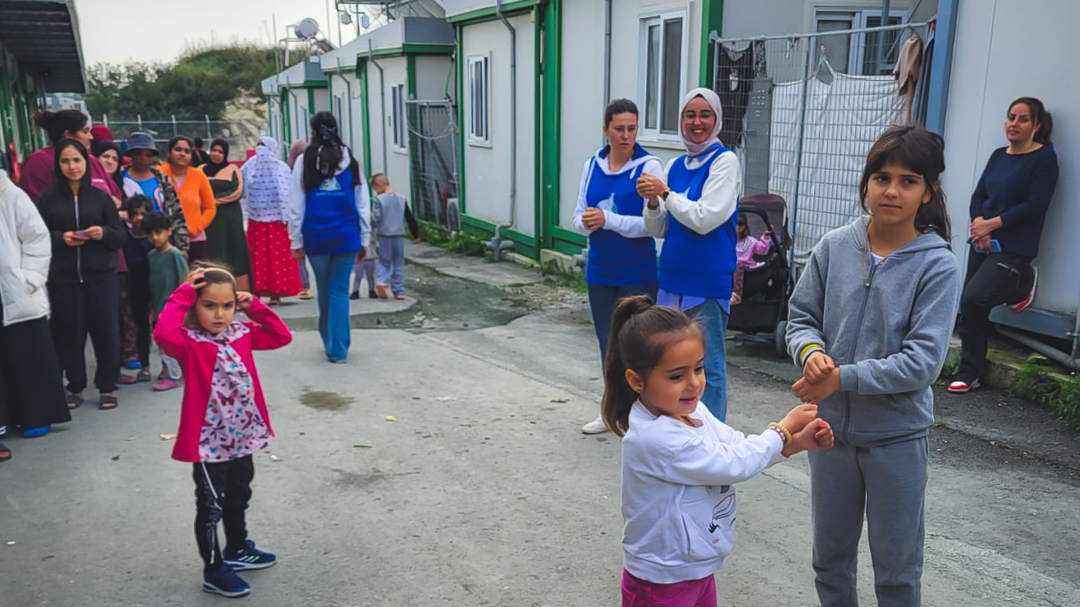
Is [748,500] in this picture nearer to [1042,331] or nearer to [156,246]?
[1042,331]

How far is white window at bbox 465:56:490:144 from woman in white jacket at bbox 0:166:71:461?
10.1 metres

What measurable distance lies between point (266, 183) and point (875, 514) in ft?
27.4

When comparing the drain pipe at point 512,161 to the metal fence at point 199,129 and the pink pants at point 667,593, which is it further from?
the metal fence at point 199,129

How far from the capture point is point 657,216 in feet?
16.1

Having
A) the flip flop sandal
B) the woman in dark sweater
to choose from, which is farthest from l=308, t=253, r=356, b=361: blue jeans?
the woman in dark sweater

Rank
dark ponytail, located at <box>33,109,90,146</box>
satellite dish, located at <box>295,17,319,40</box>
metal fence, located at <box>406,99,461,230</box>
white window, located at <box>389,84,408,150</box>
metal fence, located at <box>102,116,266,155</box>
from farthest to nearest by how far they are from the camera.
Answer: metal fence, located at <box>102,116,266,155</box> → satellite dish, located at <box>295,17,319,40</box> → white window, located at <box>389,84,408,150</box> → metal fence, located at <box>406,99,461,230</box> → dark ponytail, located at <box>33,109,90,146</box>

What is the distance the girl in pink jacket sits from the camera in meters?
3.71

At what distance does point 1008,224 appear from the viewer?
6281 millimetres

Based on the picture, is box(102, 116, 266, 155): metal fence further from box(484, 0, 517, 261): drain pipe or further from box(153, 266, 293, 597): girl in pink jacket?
box(153, 266, 293, 597): girl in pink jacket

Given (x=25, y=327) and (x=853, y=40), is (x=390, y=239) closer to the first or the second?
(x=25, y=327)

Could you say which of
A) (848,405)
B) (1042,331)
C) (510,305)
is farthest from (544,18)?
(848,405)

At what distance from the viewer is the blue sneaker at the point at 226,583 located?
376cm

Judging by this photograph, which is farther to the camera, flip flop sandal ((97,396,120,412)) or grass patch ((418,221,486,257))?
grass patch ((418,221,486,257))

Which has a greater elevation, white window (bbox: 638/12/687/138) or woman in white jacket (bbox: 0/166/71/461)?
white window (bbox: 638/12/687/138)
